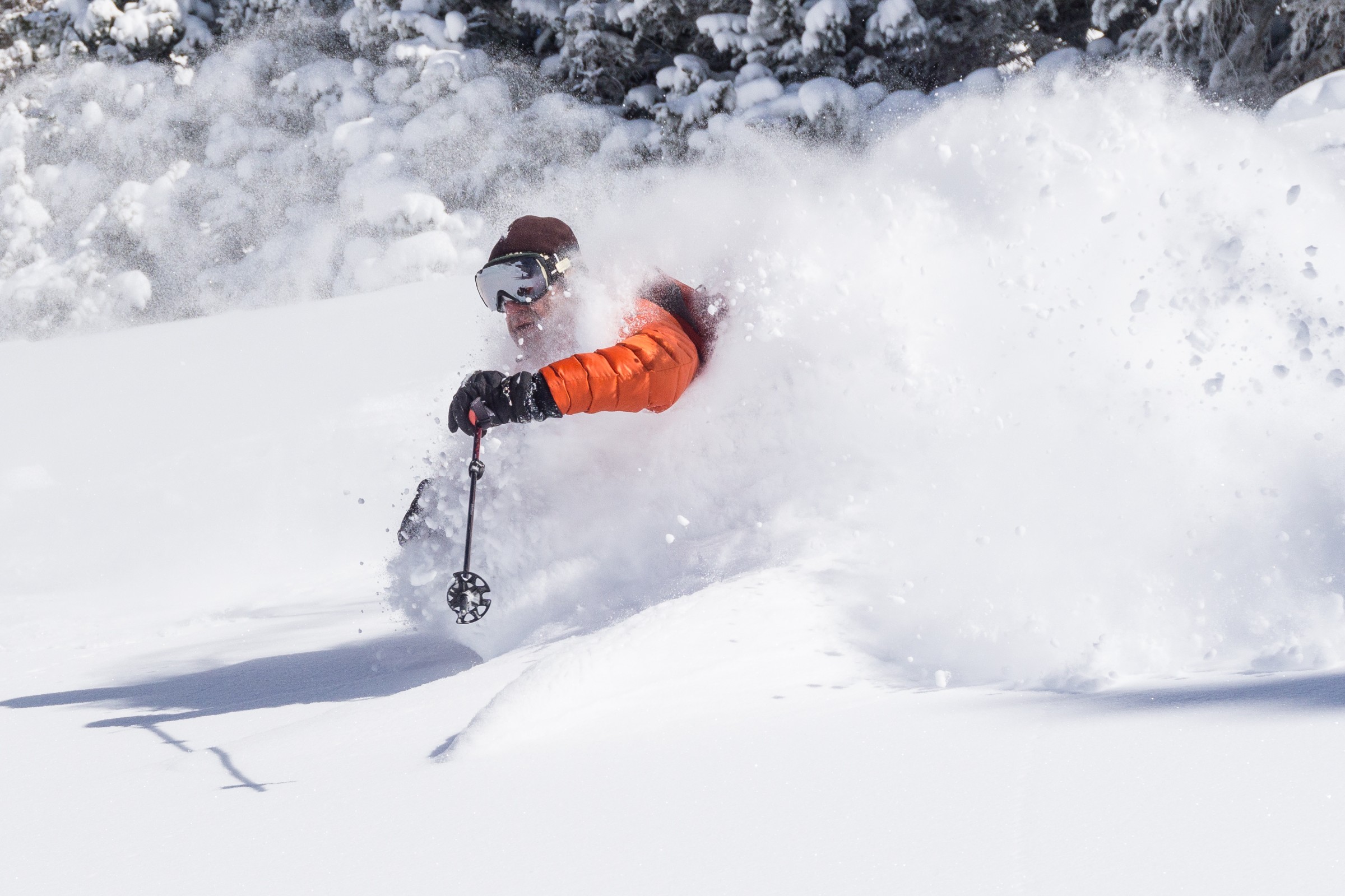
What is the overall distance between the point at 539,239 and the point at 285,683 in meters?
1.40

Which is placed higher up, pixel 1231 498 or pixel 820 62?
pixel 820 62

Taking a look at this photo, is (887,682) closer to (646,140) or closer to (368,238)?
(646,140)

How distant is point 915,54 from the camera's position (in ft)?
30.0

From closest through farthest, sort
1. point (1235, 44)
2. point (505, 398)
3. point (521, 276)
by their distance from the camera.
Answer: point (505, 398) < point (521, 276) < point (1235, 44)

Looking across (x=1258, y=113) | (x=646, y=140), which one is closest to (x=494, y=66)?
(x=646, y=140)

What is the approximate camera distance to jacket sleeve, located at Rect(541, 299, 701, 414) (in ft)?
8.43

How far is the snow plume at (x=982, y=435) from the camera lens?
2152mm

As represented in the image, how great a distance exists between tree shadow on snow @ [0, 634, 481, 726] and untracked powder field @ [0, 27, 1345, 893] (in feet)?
0.08

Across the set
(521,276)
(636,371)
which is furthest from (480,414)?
(521,276)

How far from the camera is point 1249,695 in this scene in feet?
4.81

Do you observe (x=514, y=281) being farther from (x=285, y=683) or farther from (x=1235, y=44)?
(x=1235, y=44)

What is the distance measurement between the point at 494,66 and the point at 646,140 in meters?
2.17

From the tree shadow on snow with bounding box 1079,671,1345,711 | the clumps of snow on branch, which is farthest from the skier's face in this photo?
the clumps of snow on branch

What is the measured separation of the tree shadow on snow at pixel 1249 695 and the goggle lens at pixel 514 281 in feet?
6.09
